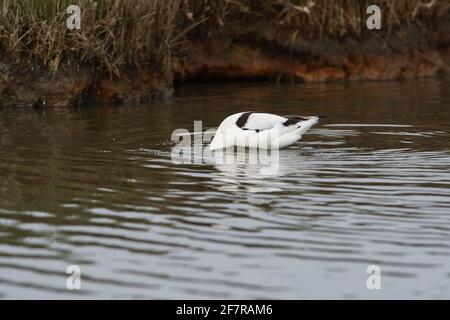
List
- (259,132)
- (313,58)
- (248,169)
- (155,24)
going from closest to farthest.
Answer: (248,169)
(259,132)
(155,24)
(313,58)

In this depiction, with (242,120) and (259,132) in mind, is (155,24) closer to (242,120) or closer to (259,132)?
(242,120)

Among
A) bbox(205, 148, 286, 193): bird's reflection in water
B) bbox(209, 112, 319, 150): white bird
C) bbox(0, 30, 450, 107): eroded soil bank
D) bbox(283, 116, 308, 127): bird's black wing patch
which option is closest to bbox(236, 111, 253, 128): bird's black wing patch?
bbox(209, 112, 319, 150): white bird

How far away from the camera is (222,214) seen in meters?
7.14

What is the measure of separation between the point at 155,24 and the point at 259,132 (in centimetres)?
438

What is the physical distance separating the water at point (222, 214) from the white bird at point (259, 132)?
0.18 meters

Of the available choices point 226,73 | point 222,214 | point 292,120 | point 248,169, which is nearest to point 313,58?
point 226,73

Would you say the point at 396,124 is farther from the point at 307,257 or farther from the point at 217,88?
the point at 307,257

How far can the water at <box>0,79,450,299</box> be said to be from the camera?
5684 mm

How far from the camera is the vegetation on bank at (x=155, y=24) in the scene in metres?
12.7

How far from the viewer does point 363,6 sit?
1558cm

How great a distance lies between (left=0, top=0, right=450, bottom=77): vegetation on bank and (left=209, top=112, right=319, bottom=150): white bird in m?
3.57

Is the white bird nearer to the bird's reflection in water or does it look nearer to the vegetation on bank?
the bird's reflection in water
